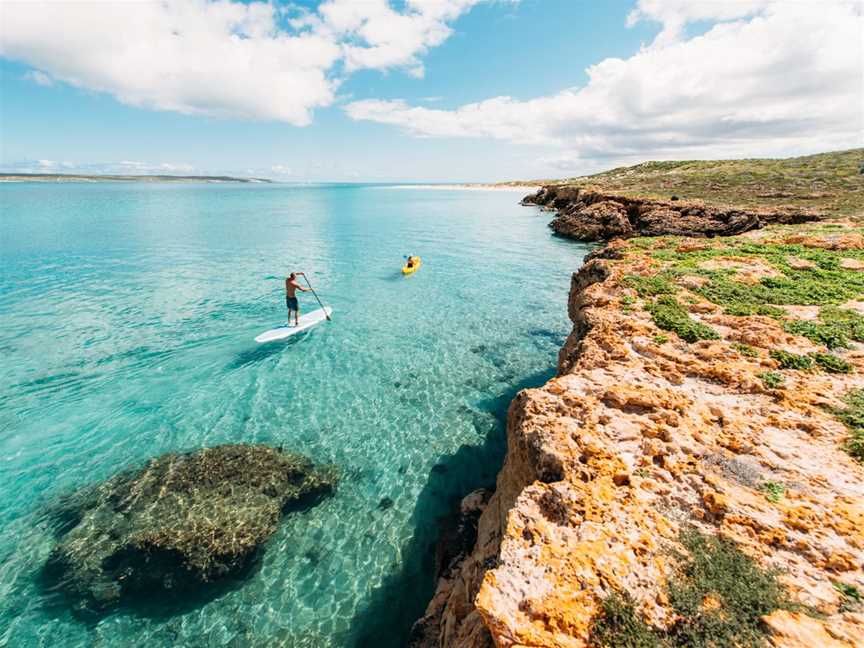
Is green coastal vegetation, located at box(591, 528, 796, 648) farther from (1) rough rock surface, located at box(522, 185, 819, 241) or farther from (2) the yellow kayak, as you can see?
(1) rough rock surface, located at box(522, 185, 819, 241)

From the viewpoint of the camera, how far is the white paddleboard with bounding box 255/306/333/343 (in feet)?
70.7

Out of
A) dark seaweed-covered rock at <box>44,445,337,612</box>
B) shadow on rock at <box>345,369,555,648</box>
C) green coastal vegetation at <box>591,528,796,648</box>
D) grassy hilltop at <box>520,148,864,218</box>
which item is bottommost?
shadow on rock at <box>345,369,555,648</box>

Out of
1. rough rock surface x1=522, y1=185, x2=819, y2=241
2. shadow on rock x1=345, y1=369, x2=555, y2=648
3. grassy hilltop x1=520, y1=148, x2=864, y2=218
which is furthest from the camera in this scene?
grassy hilltop x1=520, y1=148, x2=864, y2=218

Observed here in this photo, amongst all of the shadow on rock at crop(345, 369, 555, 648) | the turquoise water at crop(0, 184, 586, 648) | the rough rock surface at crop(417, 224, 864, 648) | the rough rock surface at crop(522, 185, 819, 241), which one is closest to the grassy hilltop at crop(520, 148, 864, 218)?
the rough rock surface at crop(522, 185, 819, 241)

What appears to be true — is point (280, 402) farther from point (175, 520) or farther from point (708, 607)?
point (708, 607)

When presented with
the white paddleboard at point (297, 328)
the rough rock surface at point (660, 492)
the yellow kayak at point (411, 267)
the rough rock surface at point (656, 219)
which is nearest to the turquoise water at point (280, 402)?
the white paddleboard at point (297, 328)

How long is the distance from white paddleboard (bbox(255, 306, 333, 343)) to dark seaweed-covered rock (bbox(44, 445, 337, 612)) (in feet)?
30.4

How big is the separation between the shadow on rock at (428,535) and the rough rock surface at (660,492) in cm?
112

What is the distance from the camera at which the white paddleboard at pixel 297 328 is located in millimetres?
21562

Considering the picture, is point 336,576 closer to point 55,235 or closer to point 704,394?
point 704,394

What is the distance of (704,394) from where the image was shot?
808 centimetres

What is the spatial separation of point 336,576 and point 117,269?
3848cm

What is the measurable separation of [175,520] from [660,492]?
12099mm

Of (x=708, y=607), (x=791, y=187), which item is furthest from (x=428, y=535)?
(x=791, y=187)
